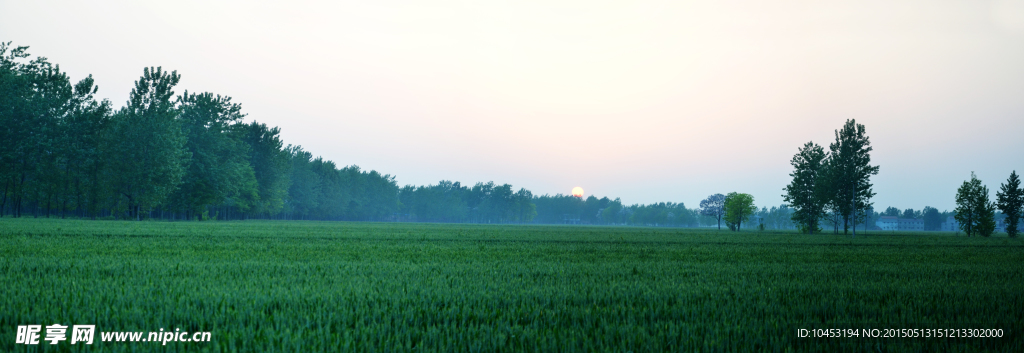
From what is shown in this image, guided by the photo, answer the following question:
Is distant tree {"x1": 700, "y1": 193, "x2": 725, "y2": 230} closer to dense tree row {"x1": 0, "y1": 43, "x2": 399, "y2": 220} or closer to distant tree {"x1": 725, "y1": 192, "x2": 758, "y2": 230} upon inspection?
distant tree {"x1": 725, "y1": 192, "x2": 758, "y2": 230}

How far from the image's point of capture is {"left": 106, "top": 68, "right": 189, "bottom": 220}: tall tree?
59.8 metres

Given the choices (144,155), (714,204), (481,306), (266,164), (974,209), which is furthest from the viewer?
(714,204)

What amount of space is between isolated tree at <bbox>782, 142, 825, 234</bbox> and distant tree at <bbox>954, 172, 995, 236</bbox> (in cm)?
1634

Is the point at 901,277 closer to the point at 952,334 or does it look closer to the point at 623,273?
the point at 623,273

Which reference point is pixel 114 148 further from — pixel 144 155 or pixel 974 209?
pixel 974 209

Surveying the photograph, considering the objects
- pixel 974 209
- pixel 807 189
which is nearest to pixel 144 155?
pixel 807 189

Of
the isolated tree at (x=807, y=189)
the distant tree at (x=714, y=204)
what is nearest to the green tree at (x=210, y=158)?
the isolated tree at (x=807, y=189)

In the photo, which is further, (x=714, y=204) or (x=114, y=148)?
(x=714, y=204)

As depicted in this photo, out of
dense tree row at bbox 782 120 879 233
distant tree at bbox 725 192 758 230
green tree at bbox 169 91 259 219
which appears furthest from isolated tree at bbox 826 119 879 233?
green tree at bbox 169 91 259 219

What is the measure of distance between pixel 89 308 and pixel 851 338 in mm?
9502

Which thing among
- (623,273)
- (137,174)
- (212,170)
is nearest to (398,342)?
(623,273)

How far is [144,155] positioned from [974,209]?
10333 centimetres

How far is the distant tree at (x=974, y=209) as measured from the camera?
67812mm

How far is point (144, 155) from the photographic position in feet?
197
